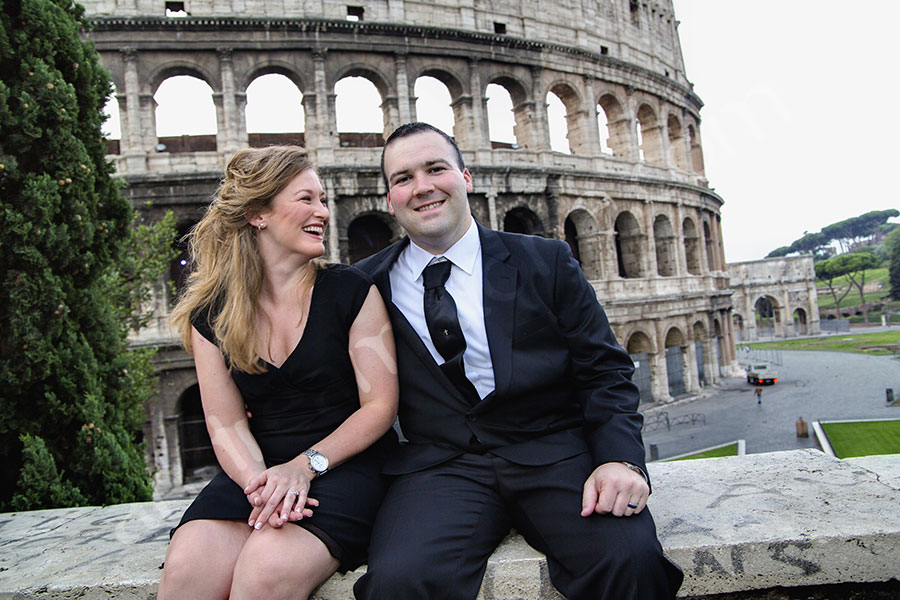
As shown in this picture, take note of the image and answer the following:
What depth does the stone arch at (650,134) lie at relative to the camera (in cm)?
2248

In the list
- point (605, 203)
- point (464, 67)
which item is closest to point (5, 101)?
point (464, 67)

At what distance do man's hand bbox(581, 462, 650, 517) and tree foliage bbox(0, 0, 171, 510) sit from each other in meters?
4.47

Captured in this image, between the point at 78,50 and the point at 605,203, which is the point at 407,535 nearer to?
the point at 78,50

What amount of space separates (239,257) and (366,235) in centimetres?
1496

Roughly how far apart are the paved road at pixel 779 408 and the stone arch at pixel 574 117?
8.73 m

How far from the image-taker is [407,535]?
2.13 metres

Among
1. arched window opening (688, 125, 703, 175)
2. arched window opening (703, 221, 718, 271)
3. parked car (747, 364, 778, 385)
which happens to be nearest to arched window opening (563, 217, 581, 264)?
arched window opening (703, 221, 718, 271)

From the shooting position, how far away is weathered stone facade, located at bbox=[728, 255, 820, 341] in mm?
47531

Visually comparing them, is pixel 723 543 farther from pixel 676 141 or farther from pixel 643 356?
pixel 676 141

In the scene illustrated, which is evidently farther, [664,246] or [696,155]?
[696,155]

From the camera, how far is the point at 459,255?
2705mm

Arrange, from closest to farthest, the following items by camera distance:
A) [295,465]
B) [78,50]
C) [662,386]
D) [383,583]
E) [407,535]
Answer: [383,583] < [407,535] < [295,465] < [78,50] < [662,386]

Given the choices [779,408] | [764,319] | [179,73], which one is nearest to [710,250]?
[779,408]

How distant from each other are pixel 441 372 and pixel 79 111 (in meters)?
5.44
